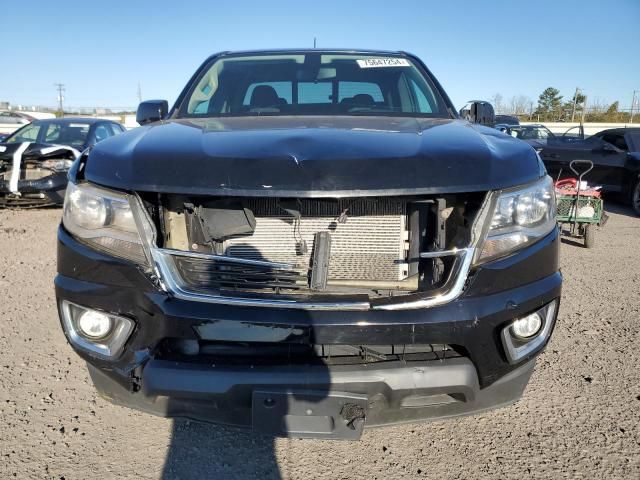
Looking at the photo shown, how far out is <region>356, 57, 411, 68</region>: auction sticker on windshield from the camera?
11.0 ft

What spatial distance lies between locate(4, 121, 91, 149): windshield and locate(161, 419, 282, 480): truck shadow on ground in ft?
23.7

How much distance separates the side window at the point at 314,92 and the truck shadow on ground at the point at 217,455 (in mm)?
1962

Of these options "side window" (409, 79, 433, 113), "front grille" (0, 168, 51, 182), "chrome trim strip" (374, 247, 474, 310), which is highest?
"side window" (409, 79, 433, 113)

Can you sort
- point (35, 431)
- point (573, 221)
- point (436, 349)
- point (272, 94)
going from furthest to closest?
point (573, 221), point (272, 94), point (35, 431), point (436, 349)

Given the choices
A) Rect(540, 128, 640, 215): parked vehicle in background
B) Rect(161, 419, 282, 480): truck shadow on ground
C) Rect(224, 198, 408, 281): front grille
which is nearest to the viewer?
Rect(224, 198, 408, 281): front grille

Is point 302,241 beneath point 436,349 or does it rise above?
above

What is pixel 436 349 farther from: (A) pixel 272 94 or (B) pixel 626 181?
(B) pixel 626 181

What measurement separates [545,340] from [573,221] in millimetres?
5115

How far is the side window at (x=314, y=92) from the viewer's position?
3156mm

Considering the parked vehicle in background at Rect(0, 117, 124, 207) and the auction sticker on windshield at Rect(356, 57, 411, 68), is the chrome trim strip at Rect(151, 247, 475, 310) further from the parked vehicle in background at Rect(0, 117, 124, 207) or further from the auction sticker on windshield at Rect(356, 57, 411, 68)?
the parked vehicle in background at Rect(0, 117, 124, 207)

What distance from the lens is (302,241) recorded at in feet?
Result: 6.57

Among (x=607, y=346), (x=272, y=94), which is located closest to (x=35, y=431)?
(x=272, y=94)

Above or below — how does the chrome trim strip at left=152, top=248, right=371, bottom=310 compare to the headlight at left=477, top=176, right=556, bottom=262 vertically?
below

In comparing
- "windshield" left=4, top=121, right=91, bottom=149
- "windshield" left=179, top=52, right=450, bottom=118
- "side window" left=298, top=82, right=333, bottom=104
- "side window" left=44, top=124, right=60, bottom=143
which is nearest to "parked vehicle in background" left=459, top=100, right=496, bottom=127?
"windshield" left=179, top=52, right=450, bottom=118
